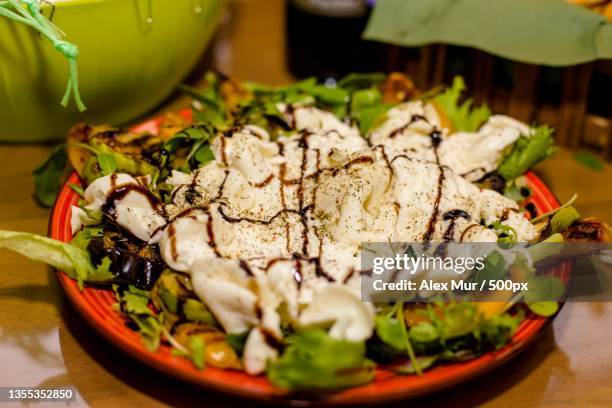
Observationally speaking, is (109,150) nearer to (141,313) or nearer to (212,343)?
(141,313)

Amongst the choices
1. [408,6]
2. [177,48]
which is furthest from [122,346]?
[408,6]

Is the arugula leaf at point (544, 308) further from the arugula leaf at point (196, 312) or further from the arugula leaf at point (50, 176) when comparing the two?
the arugula leaf at point (50, 176)

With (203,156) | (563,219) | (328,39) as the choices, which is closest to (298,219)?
(203,156)

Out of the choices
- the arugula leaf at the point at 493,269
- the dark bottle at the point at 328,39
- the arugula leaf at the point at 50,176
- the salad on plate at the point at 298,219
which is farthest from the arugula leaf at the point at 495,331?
the dark bottle at the point at 328,39

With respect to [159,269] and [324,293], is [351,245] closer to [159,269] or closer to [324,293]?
[324,293]

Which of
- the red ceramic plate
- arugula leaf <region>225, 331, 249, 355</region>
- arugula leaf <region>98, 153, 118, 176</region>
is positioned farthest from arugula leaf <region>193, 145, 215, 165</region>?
arugula leaf <region>225, 331, 249, 355</region>
